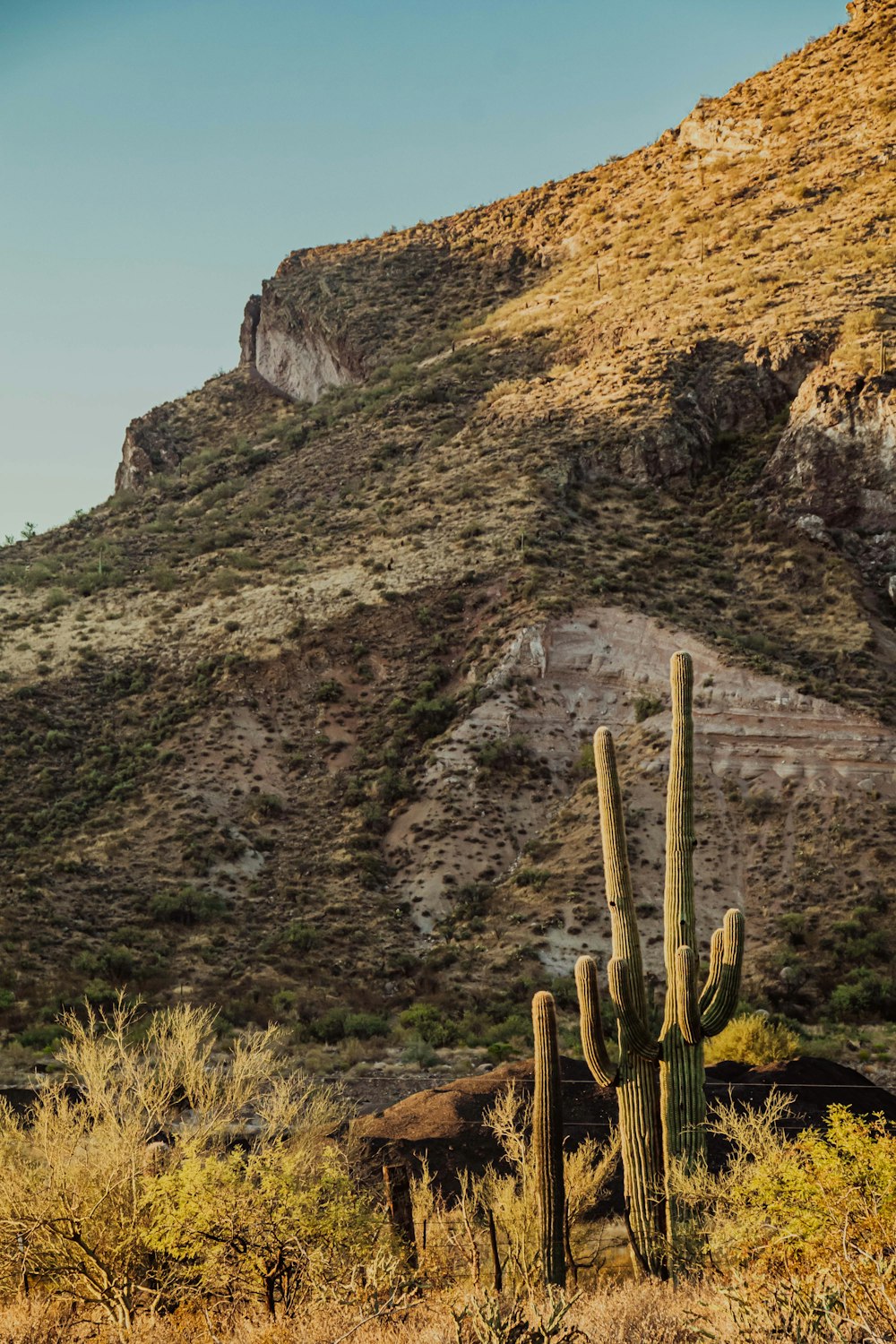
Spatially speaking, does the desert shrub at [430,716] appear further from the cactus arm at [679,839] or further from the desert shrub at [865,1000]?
the cactus arm at [679,839]

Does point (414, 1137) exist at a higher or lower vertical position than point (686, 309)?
lower

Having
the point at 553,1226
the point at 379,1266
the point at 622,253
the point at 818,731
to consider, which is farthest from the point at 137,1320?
the point at 622,253

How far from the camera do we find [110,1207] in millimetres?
11641

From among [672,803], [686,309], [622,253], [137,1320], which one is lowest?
[137,1320]

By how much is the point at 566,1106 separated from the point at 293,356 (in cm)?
6402

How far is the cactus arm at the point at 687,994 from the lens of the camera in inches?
485

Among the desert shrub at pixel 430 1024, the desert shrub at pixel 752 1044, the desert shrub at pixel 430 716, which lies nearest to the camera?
the desert shrub at pixel 752 1044

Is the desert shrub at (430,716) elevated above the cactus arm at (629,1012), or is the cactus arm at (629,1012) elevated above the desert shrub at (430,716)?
the desert shrub at (430,716)

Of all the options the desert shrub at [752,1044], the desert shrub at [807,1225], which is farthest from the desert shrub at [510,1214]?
the desert shrub at [752,1044]

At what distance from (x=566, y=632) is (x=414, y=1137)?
24574 mm

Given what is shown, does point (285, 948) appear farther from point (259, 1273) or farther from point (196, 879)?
point (259, 1273)

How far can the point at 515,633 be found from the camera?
40.0 meters

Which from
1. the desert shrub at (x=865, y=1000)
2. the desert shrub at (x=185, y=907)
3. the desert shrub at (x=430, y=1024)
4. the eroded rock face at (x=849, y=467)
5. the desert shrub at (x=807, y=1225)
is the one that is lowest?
the desert shrub at (x=865, y=1000)

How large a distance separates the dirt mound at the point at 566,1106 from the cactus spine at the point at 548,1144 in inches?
160
